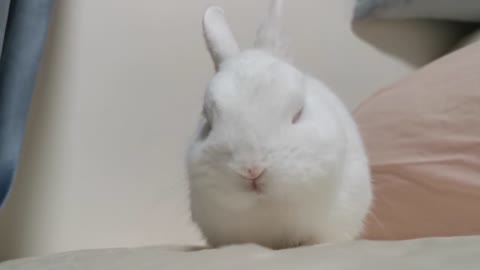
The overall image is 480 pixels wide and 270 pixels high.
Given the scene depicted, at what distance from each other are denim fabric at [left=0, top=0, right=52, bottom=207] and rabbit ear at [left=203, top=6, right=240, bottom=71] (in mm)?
325

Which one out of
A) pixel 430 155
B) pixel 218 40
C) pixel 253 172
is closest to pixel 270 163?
pixel 253 172

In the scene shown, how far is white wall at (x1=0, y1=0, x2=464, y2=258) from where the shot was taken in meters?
1.42

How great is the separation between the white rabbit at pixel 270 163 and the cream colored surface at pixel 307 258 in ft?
0.19

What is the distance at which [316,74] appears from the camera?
167 cm

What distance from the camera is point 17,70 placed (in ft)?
4.09

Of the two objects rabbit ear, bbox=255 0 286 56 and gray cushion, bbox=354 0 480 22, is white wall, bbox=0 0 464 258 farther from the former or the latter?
rabbit ear, bbox=255 0 286 56

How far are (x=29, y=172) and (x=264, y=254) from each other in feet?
2.32

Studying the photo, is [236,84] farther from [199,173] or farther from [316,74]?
[316,74]

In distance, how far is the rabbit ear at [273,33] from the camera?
112 centimetres

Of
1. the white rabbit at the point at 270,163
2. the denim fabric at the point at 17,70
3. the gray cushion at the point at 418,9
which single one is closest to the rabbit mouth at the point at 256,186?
the white rabbit at the point at 270,163

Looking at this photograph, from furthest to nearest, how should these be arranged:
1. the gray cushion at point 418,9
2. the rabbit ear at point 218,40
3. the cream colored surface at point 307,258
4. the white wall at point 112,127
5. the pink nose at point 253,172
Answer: the gray cushion at point 418,9, the white wall at point 112,127, the rabbit ear at point 218,40, the pink nose at point 253,172, the cream colored surface at point 307,258

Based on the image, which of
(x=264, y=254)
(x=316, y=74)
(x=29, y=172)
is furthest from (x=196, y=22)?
(x=264, y=254)

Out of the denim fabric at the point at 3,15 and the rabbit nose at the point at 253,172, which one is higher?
the denim fabric at the point at 3,15

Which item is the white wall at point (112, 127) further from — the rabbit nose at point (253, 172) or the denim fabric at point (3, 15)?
the rabbit nose at point (253, 172)
